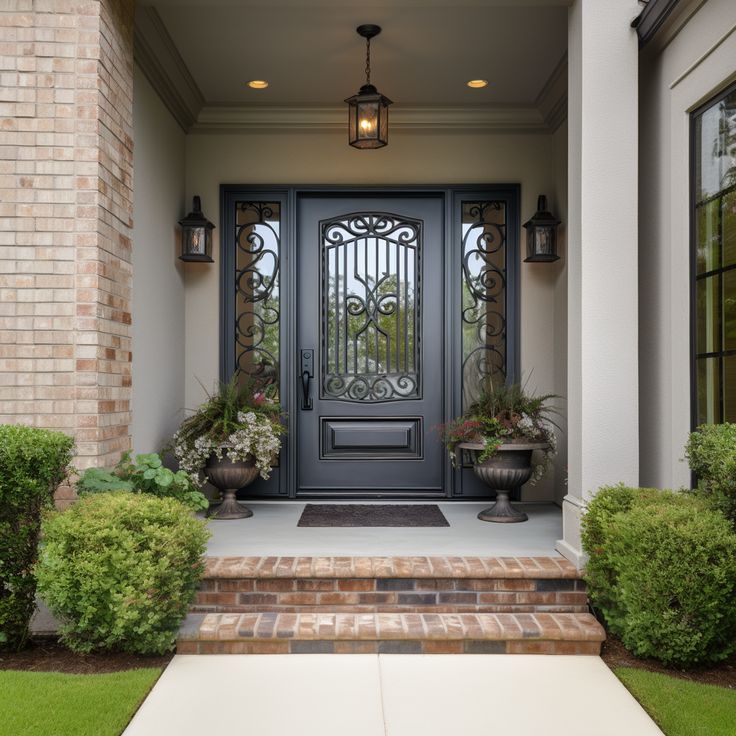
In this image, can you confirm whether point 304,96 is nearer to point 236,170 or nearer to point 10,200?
point 236,170

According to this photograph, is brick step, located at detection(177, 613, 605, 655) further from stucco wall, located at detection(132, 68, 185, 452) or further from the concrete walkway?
stucco wall, located at detection(132, 68, 185, 452)

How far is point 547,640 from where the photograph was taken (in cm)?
324

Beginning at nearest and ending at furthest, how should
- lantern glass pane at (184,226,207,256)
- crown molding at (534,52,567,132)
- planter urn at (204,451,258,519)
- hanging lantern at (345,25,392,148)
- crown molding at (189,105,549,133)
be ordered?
hanging lantern at (345,25,392,148), planter urn at (204,451,258,519), crown molding at (534,52,567,132), lantern glass pane at (184,226,207,256), crown molding at (189,105,549,133)

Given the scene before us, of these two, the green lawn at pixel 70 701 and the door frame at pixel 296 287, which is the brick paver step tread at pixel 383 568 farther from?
the door frame at pixel 296 287

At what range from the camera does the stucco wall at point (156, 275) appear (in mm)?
4488

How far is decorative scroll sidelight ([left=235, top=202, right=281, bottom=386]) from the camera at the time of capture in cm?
573

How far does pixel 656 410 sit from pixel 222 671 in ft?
7.80

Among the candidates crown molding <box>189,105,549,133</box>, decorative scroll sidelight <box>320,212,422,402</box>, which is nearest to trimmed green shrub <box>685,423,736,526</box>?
decorative scroll sidelight <box>320,212,422,402</box>

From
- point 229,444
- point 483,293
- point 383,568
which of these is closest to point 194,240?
point 229,444

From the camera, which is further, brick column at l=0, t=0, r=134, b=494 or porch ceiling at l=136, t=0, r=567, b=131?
porch ceiling at l=136, t=0, r=567, b=131

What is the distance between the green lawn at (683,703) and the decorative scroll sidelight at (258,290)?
3.49 meters

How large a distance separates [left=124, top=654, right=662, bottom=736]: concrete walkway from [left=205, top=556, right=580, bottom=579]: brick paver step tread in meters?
0.39

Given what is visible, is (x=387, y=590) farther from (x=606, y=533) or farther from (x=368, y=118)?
(x=368, y=118)

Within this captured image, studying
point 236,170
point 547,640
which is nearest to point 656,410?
point 547,640
